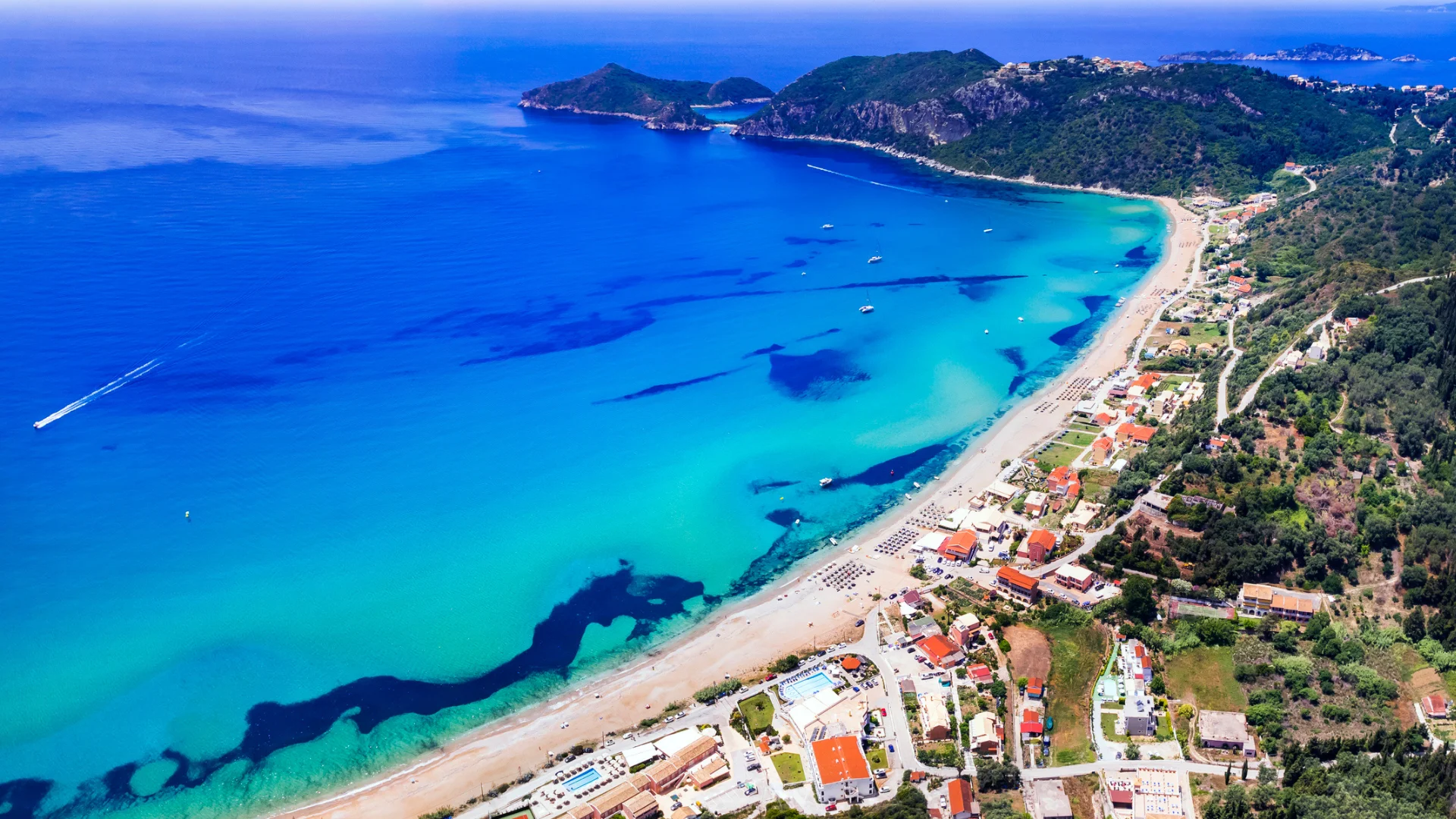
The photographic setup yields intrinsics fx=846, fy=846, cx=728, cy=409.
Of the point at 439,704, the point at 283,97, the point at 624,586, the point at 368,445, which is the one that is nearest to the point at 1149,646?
the point at 624,586

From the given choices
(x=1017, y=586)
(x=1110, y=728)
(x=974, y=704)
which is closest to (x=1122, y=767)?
(x=1110, y=728)

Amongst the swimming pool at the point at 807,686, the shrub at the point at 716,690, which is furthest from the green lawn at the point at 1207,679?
the shrub at the point at 716,690

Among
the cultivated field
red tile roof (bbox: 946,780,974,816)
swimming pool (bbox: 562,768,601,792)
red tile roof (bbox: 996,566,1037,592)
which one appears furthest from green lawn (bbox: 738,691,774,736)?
red tile roof (bbox: 996,566,1037,592)

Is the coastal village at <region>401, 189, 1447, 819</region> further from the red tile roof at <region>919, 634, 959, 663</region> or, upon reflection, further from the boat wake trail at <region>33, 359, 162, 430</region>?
the boat wake trail at <region>33, 359, 162, 430</region>

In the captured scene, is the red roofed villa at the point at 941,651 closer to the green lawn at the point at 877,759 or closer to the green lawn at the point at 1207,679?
the green lawn at the point at 877,759

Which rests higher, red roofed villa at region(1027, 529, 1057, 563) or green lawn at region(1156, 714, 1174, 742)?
red roofed villa at region(1027, 529, 1057, 563)

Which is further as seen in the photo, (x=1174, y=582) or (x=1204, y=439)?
(x=1204, y=439)

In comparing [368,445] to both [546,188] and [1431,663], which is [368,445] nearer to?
[1431,663]

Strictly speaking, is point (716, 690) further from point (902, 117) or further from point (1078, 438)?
point (902, 117)
